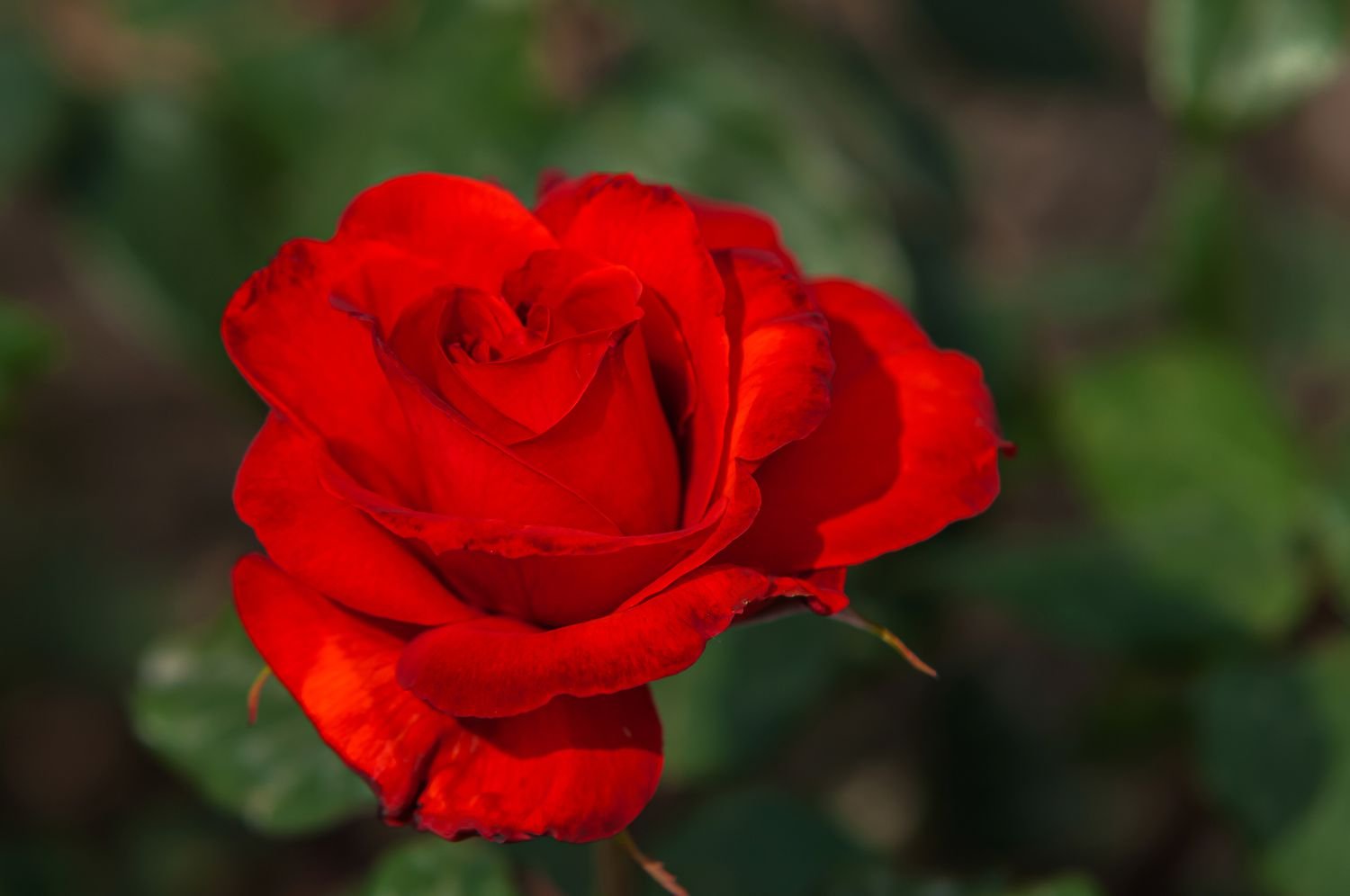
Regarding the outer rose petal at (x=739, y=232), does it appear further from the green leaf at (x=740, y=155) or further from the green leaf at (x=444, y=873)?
the green leaf at (x=740, y=155)

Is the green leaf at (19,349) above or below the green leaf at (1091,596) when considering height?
above

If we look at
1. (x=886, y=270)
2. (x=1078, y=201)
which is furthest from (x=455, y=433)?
(x=1078, y=201)

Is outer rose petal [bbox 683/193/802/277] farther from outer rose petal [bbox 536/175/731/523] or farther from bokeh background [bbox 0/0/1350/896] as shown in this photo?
bokeh background [bbox 0/0/1350/896]

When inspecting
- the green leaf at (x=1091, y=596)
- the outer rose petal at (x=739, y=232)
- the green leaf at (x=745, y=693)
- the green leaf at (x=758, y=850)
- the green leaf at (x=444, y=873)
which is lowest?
the green leaf at (x=758, y=850)

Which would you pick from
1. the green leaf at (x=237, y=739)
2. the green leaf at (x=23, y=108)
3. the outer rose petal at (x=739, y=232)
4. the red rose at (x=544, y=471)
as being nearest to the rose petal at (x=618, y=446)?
the red rose at (x=544, y=471)

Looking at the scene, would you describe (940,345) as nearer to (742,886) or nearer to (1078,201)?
(742,886)

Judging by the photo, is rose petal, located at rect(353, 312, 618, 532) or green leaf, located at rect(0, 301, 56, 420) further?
green leaf, located at rect(0, 301, 56, 420)

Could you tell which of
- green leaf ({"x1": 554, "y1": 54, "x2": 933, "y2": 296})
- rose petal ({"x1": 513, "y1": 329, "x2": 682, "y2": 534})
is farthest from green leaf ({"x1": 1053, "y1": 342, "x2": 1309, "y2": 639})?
rose petal ({"x1": 513, "y1": 329, "x2": 682, "y2": 534})

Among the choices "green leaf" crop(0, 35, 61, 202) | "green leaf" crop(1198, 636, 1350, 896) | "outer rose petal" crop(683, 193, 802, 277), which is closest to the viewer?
"outer rose petal" crop(683, 193, 802, 277)
